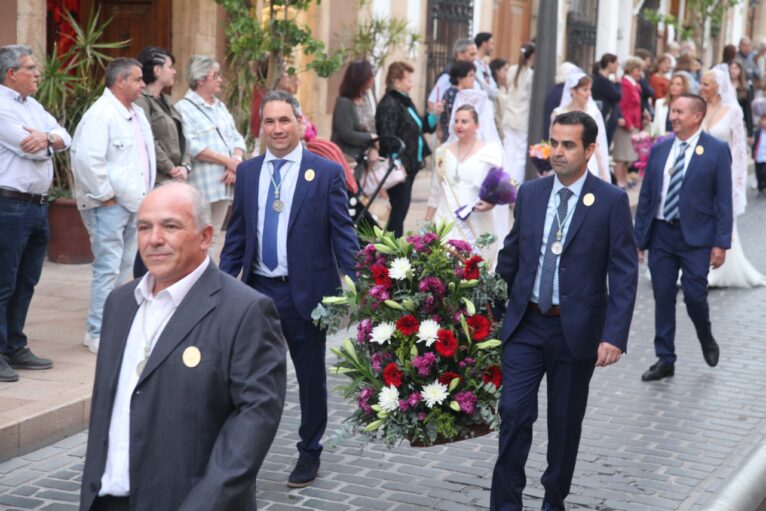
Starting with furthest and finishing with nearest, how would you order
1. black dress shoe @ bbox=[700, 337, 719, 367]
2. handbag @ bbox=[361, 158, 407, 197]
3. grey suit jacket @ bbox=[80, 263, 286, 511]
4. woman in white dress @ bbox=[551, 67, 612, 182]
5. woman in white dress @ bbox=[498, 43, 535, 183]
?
woman in white dress @ bbox=[498, 43, 535, 183] < handbag @ bbox=[361, 158, 407, 197] < woman in white dress @ bbox=[551, 67, 612, 182] < black dress shoe @ bbox=[700, 337, 719, 367] < grey suit jacket @ bbox=[80, 263, 286, 511]

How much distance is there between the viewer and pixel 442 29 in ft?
68.3

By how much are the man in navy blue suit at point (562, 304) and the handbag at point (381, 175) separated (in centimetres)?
585

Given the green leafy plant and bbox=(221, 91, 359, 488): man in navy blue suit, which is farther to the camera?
the green leafy plant

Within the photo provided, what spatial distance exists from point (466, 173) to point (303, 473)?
3.39 m

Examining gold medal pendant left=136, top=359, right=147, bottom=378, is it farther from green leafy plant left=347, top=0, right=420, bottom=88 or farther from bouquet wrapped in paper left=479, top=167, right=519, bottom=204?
green leafy plant left=347, top=0, right=420, bottom=88

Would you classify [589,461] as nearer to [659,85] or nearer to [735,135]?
[735,135]

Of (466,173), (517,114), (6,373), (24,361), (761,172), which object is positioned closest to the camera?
(6,373)

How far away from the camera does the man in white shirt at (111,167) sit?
7914 mm

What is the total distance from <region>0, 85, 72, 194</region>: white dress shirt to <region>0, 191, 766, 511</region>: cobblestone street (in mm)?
1598

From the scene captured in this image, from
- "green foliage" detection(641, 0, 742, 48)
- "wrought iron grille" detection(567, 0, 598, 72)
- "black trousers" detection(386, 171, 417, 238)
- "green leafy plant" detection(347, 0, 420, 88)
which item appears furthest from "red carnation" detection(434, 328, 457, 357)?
"green foliage" detection(641, 0, 742, 48)

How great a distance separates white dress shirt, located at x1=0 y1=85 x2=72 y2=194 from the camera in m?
7.39

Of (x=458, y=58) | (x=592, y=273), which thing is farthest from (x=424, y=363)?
(x=458, y=58)

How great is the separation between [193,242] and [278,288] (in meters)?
2.49

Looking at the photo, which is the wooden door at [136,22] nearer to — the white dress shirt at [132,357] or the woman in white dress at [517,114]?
the woman in white dress at [517,114]
